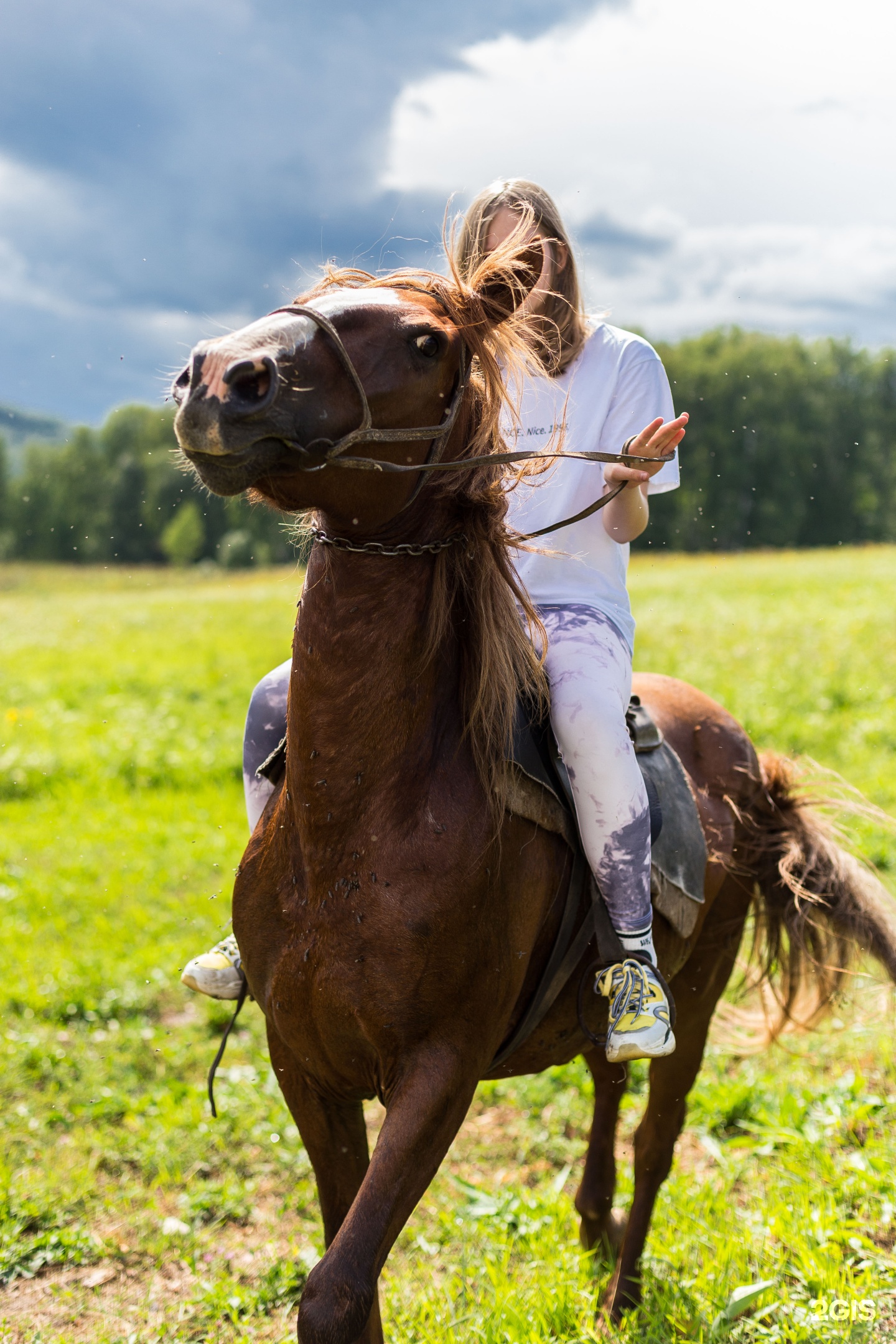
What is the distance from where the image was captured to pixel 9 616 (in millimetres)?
25266

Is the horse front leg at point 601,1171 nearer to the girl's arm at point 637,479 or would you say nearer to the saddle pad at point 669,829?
the saddle pad at point 669,829

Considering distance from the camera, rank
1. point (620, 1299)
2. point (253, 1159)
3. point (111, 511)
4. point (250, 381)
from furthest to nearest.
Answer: point (111, 511)
point (253, 1159)
point (620, 1299)
point (250, 381)

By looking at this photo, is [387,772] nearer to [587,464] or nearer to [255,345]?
[255,345]

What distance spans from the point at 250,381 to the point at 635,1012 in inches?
74.5

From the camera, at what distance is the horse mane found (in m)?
2.31

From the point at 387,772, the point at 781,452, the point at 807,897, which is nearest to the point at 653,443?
the point at 387,772

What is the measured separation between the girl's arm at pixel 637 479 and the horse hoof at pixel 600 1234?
8.93 feet

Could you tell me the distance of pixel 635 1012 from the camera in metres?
2.70

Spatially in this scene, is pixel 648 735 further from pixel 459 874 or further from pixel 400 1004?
pixel 400 1004

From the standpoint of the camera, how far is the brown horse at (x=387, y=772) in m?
2.05

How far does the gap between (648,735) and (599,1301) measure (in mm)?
2113

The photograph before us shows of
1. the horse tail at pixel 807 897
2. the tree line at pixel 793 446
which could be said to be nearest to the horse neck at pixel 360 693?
the horse tail at pixel 807 897

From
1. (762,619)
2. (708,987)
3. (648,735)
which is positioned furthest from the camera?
(762,619)

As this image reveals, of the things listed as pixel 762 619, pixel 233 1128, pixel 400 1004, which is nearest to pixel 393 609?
pixel 400 1004
